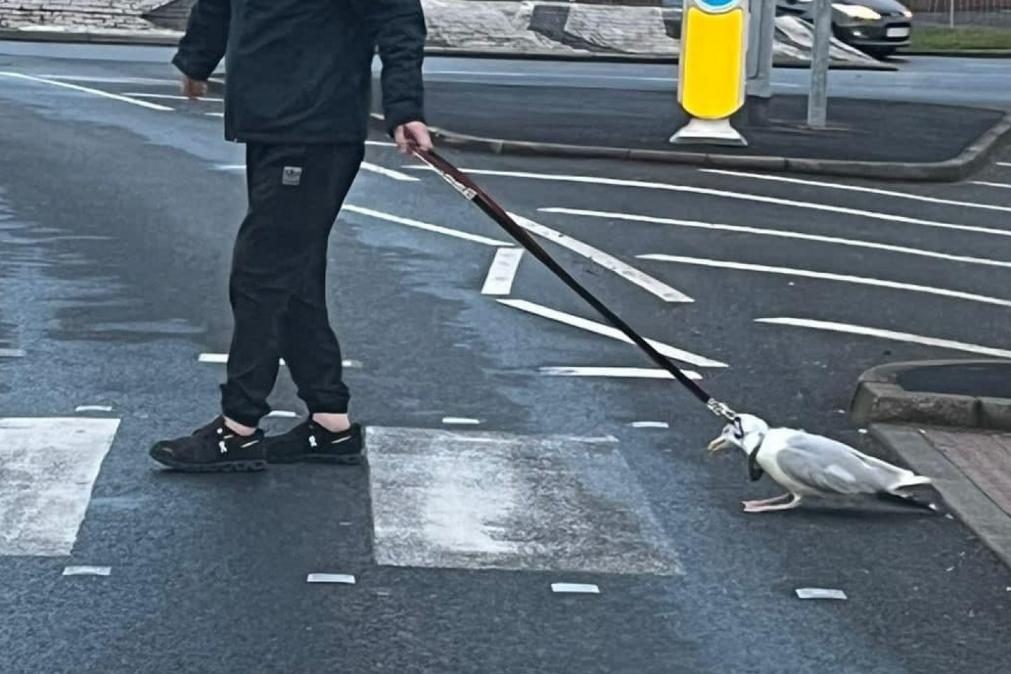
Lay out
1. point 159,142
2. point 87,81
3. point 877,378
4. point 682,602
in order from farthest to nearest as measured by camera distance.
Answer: point 87,81, point 159,142, point 877,378, point 682,602

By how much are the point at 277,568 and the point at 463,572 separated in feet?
1.68

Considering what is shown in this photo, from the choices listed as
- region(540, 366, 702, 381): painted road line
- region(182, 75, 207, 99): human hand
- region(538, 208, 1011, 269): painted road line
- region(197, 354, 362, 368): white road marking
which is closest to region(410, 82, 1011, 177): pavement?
region(538, 208, 1011, 269): painted road line

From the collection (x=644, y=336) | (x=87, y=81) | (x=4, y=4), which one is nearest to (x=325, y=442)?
(x=644, y=336)

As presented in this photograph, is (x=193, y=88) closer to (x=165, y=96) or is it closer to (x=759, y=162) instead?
(x=759, y=162)

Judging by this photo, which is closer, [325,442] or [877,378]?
[325,442]

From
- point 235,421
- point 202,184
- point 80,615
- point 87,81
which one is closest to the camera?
point 80,615

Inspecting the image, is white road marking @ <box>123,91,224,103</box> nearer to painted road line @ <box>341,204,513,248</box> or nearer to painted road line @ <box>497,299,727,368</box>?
painted road line @ <box>341,204,513,248</box>

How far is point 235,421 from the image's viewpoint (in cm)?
657

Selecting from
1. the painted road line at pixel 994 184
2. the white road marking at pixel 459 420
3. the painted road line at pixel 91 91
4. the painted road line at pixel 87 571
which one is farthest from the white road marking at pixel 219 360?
the painted road line at pixel 91 91

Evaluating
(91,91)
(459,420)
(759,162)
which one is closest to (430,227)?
(759,162)

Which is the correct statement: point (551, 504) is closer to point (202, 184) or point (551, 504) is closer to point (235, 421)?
point (235, 421)

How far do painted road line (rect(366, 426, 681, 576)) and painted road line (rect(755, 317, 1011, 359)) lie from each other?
2.75 meters

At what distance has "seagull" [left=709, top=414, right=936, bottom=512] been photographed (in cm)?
618

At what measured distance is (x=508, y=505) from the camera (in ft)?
20.5
